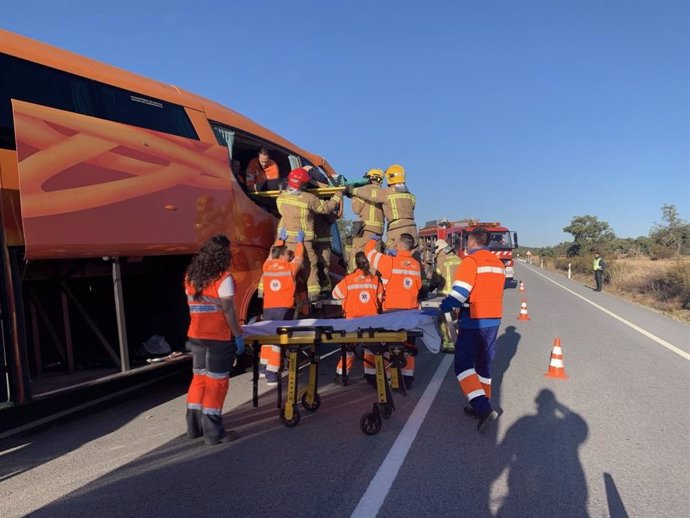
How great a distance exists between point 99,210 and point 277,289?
229cm

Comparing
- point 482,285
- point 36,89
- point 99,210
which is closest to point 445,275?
point 482,285

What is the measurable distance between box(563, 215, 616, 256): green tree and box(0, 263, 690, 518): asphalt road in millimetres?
59706

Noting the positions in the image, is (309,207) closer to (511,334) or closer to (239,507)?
(239,507)

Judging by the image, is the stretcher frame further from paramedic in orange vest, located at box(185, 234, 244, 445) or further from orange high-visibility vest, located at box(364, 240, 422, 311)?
orange high-visibility vest, located at box(364, 240, 422, 311)

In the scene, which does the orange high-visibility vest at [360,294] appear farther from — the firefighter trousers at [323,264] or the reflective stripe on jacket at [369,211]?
the reflective stripe on jacket at [369,211]

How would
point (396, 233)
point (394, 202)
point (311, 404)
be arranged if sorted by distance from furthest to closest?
1. point (396, 233)
2. point (394, 202)
3. point (311, 404)

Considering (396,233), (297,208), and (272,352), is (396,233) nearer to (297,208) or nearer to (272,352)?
(297,208)

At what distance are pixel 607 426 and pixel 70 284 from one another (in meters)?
5.99

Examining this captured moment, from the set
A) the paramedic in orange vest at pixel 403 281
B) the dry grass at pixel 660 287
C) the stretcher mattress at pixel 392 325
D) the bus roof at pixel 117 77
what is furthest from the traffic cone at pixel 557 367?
the dry grass at pixel 660 287

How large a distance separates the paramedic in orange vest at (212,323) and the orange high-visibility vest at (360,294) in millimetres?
2047

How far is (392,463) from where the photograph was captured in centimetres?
377

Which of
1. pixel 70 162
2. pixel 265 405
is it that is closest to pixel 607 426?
pixel 265 405

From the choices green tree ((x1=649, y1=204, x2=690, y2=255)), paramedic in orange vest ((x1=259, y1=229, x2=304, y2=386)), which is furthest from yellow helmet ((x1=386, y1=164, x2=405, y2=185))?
green tree ((x1=649, y1=204, x2=690, y2=255))

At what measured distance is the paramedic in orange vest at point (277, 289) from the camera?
19.5 feet
